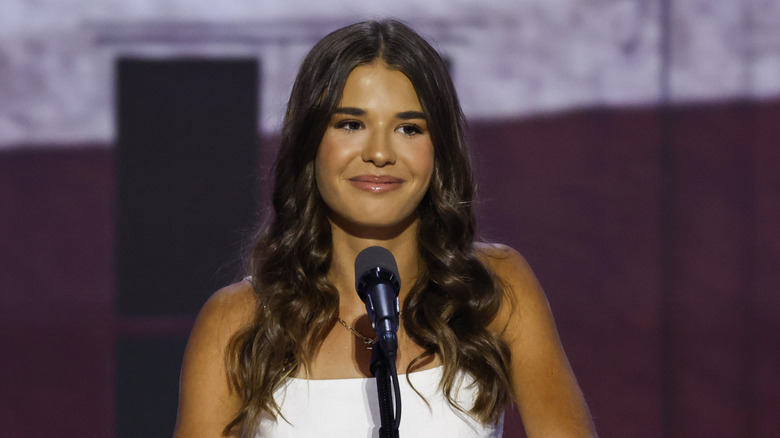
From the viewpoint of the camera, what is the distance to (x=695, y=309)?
358 centimetres

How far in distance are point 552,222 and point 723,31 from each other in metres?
0.97

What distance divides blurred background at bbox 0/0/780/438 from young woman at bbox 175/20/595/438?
123cm

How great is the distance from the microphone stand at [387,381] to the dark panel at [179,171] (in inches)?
85.7

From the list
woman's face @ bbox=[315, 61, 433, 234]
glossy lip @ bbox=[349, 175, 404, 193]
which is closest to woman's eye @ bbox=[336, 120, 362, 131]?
woman's face @ bbox=[315, 61, 433, 234]

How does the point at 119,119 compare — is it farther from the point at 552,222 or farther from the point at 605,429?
the point at 605,429

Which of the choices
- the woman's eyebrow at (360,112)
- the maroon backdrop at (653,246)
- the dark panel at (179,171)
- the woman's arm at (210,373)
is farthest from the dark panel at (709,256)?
the woman's arm at (210,373)

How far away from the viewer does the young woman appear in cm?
200

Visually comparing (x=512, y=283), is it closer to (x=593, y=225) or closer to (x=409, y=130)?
(x=409, y=130)

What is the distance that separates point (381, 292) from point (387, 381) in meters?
0.13

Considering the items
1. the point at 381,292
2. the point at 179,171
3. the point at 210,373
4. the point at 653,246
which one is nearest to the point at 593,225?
the point at 653,246

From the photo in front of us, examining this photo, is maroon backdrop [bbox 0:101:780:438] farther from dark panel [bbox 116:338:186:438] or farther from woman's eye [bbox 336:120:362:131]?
woman's eye [bbox 336:120:362:131]

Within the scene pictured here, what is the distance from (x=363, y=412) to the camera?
2.11 metres

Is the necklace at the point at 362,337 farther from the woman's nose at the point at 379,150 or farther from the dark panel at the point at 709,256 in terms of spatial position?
the dark panel at the point at 709,256

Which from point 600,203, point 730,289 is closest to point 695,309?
point 730,289
